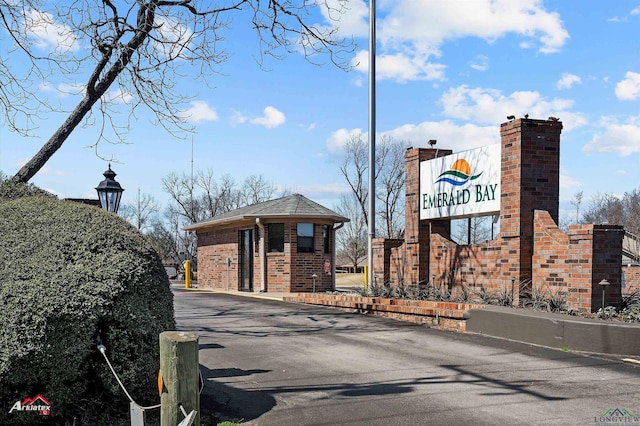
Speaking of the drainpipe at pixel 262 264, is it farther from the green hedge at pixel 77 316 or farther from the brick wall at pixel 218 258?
the green hedge at pixel 77 316

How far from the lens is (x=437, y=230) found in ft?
49.5

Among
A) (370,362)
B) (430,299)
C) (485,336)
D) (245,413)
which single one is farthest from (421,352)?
(430,299)

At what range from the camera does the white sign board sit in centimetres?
1270

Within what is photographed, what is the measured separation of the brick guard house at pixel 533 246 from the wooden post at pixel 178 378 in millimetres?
8008

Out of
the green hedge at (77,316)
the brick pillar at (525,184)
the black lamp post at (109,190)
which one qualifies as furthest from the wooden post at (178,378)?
the brick pillar at (525,184)

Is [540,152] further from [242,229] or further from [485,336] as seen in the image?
[242,229]

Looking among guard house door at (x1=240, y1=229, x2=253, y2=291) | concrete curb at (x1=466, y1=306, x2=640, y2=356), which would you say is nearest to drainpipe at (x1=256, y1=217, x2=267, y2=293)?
guard house door at (x1=240, y1=229, x2=253, y2=291)

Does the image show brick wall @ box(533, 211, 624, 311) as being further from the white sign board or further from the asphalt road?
the white sign board

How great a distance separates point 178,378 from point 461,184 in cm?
1065

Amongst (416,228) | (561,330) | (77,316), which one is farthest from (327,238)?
(77,316)

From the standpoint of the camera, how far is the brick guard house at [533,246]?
1016 centimetres

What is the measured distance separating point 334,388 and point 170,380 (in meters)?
2.92

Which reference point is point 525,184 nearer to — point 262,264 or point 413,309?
point 413,309

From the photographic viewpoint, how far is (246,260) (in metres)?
25.3
